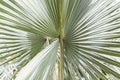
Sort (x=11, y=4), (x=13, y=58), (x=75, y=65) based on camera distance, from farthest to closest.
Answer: (x=13, y=58) → (x=75, y=65) → (x=11, y=4)

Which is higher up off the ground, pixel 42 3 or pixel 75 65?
pixel 42 3

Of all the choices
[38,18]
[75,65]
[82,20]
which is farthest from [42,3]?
[75,65]

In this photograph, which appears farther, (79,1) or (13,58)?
(13,58)

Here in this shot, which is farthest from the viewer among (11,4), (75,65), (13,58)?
(13,58)

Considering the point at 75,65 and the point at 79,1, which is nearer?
the point at 79,1

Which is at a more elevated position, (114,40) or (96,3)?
(96,3)

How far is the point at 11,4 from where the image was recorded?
1.02 meters

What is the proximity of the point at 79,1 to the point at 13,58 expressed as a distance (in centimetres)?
64

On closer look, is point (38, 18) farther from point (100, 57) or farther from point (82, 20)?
point (100, 57)

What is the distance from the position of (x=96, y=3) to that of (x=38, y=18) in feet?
0.91

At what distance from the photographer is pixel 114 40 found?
107 centimetres

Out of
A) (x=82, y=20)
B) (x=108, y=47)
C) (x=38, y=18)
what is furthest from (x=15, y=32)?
(x=108, y=47)

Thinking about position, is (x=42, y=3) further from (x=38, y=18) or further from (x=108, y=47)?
(x=108, y=47)

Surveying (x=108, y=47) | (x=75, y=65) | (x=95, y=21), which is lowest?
(x=75, y=65)
